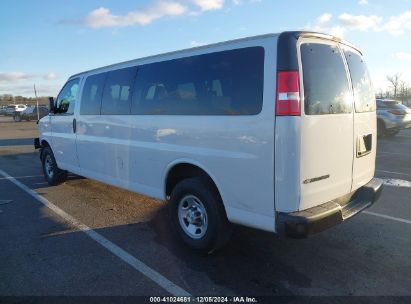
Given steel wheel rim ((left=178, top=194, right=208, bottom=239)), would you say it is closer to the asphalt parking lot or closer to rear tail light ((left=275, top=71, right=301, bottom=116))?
the asphalt parking lot

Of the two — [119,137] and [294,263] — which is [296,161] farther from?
[119,137]

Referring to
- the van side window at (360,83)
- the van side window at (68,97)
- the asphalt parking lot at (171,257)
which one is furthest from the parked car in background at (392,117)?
the van side window at (68,97)

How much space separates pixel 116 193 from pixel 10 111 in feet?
175

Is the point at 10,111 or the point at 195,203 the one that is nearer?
the point at 195,203

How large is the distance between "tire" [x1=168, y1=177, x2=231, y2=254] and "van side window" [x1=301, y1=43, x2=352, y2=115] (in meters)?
1.39

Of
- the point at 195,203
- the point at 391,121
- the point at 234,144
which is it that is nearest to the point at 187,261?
the point at 195,203

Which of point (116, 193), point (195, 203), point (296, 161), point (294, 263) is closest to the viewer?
point (296, 161)

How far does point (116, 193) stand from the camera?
22.6 feet

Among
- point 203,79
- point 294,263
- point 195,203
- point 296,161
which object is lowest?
point 294,263

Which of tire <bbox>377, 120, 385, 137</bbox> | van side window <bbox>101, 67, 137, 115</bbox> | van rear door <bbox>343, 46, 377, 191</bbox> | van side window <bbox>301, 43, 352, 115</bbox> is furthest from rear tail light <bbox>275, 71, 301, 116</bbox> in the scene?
tire <bbox>377, 120, 385, 137</bbox>

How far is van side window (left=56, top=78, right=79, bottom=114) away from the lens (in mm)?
6627

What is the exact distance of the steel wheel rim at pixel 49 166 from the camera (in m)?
7.72

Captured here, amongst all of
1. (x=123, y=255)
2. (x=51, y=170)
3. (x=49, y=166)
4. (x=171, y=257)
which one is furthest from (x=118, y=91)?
(x=49, y=166)

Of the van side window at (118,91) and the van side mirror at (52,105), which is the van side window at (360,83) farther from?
the van side mirror at (52,105)
